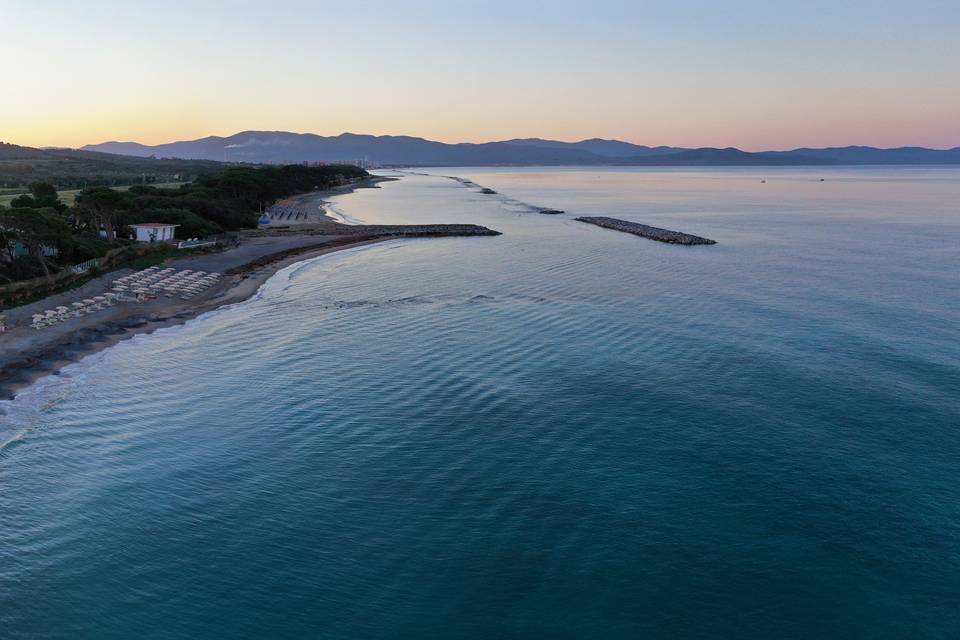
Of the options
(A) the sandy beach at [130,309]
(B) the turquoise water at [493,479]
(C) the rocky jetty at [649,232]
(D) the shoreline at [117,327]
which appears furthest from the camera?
(C) the rocky jetty at [649,232]

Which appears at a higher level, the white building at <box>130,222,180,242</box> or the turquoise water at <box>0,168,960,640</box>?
the white building at <box>130,222,180,242</box>

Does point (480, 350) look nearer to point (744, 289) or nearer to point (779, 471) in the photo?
point (779, 471)

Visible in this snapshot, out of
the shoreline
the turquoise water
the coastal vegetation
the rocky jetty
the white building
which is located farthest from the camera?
the rocky jetty

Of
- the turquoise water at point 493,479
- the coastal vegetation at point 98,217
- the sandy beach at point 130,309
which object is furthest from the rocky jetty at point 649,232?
the coastal vegetation at point 98,217

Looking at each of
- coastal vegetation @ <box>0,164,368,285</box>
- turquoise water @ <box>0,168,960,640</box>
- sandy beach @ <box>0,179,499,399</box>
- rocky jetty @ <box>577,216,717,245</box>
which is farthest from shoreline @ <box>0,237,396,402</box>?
rocky jetty @ <box>577,216,717,245</box>

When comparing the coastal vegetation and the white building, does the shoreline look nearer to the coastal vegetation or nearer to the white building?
the coastal vegetation

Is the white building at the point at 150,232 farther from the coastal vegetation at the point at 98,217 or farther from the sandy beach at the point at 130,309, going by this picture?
the sandy beach at the point at 130,309
